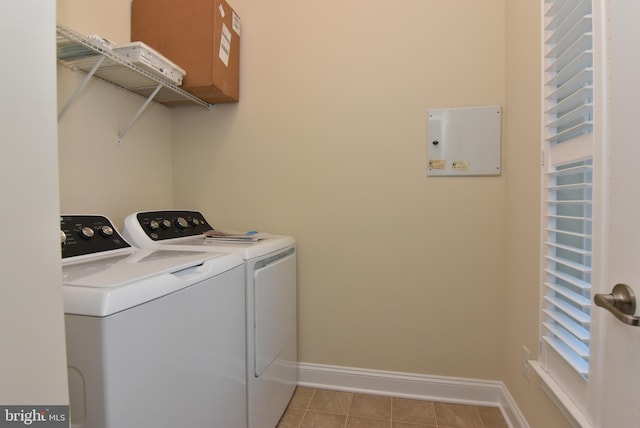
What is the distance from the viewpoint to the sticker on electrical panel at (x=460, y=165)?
1.62 m

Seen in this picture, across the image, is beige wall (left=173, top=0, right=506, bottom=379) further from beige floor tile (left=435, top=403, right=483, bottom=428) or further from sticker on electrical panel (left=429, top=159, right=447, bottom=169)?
beige floor tile (left=435, top=403, right=483, bottom=428)

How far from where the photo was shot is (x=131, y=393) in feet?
2.21

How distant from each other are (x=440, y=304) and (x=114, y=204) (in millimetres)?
1931

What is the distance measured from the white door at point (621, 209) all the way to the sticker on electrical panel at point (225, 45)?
5.35ft

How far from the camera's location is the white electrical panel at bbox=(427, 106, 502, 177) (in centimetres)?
159

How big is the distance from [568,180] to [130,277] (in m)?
1.50

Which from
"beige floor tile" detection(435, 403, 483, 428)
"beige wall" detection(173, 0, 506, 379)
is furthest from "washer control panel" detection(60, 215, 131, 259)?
"beige floor tile" detection(435, 403, 483, 428)

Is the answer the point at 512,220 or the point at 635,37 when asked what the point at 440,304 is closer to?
the point at 512,220

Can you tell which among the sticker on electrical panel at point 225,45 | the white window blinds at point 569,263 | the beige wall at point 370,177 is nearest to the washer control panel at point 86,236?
the beige wall at point 370,177

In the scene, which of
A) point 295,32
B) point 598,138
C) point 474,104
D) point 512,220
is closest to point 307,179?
point 295,32

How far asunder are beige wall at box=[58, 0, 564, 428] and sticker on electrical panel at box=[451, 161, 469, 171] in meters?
0.09

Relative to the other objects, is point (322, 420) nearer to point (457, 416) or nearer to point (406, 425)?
point (406, 425)

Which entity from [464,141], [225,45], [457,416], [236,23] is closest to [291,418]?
[457,416]

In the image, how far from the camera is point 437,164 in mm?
1651
